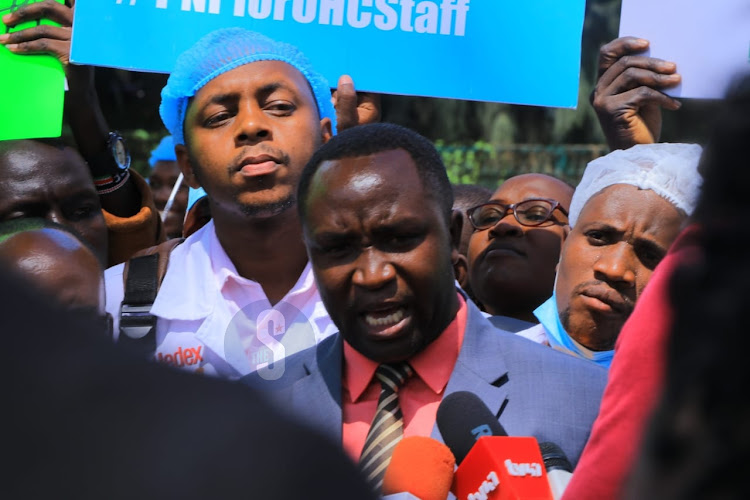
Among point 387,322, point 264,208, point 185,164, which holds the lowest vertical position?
point 387,322

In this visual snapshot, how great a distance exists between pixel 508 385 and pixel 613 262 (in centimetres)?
80

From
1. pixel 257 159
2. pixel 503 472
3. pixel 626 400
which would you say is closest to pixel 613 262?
pixel 257 159

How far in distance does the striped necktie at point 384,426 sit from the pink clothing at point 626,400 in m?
0.91

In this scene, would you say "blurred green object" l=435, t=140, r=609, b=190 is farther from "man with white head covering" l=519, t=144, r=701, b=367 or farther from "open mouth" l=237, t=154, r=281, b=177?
"open mouth" l=237, t=154, r=281, b=177

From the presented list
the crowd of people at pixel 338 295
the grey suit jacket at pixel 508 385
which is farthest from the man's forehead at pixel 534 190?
the grey suit jacket at pixel 508 385

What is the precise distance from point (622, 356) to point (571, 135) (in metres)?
15.3

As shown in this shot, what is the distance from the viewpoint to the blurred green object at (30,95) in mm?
3777

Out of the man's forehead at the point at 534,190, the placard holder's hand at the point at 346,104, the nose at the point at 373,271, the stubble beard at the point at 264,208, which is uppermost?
the placard holder's hand at the point at 346,104

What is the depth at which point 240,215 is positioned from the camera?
3.61 metres

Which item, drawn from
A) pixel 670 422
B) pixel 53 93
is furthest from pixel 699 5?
pixel 670 422

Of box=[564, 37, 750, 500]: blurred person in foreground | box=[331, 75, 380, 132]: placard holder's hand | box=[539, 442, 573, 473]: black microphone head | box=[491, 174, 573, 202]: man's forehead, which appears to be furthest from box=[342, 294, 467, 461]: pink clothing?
box=[564, 37, 750, 500]: blurred person in foreground

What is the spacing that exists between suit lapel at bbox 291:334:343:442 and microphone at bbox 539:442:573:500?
0.68 meters

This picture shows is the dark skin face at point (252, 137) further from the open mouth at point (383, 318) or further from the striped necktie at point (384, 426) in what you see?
the striped necktie at point (384, 426)

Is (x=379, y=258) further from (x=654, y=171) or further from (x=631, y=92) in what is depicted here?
(x=631, y=92)
